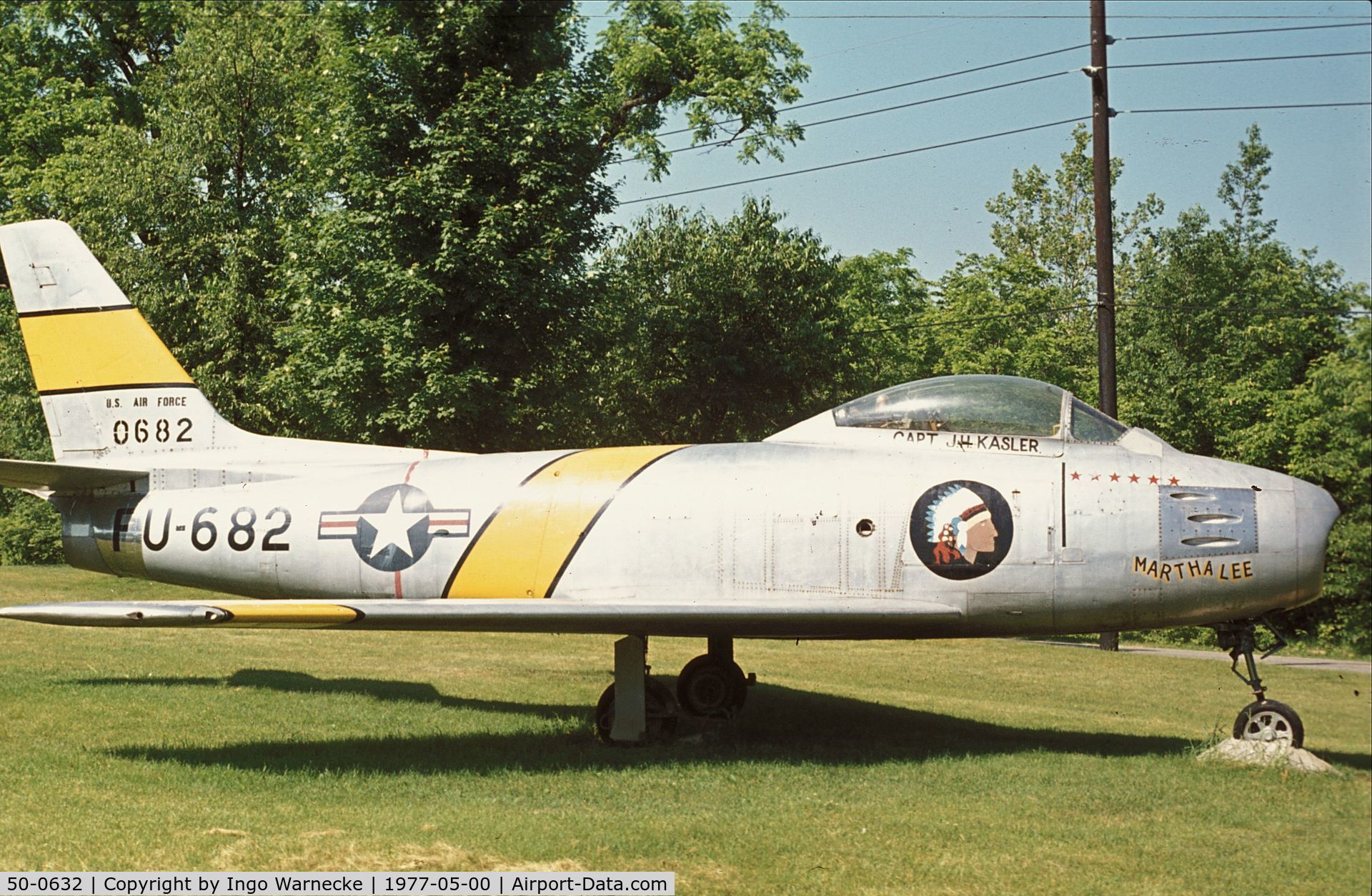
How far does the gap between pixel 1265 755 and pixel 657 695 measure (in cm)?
544

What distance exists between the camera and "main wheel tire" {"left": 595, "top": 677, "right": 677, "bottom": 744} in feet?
38.9

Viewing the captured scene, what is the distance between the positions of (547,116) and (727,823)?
1994 centimetres

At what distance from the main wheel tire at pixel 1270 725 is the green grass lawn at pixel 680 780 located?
40cm

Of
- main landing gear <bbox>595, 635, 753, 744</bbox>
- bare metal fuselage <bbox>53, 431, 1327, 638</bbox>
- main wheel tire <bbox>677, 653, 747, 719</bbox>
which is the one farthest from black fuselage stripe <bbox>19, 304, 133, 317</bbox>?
main wheel tire <bbox>677, 653, 747, 719</bbox>

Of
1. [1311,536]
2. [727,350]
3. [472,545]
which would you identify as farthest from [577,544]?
[727,350]

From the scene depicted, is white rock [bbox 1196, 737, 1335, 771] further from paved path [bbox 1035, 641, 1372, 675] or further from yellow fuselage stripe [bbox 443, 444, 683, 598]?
yellow fuselage stripe [bbox 443, 444, 683, 598]

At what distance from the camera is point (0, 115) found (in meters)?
39.3

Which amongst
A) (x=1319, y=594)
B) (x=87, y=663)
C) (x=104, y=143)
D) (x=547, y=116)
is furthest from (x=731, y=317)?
(x=1319, y=594)

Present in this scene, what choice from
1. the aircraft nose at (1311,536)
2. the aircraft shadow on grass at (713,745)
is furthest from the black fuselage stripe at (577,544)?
the aircraft nose at (1311,536)

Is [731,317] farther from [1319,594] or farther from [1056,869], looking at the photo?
[1056,869]

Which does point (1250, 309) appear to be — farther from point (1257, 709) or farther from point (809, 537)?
point (809, 537)

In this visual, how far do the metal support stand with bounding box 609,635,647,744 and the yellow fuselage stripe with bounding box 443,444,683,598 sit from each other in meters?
1.04

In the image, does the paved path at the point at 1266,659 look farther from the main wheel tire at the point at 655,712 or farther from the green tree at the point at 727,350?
the green tree at the point at 727,350

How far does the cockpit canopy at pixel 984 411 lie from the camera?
1114 centimetres
